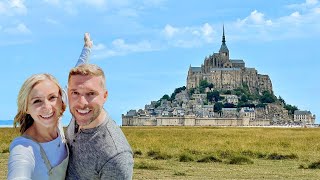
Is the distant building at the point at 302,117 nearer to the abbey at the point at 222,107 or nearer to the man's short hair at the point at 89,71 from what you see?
the abbey at the point at 222,107

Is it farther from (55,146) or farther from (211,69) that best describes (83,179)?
(211,69)

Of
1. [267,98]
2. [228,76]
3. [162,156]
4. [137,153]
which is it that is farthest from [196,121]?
[162,156]

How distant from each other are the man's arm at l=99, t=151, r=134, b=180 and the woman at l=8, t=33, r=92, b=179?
223mm

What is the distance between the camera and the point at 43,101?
2609 millimetres

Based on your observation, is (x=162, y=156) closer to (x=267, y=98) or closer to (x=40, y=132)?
(x=40, y=132)

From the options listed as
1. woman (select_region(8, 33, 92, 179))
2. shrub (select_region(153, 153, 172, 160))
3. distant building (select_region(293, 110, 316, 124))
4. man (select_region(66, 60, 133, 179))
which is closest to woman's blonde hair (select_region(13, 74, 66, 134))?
woman (select_region(8, 33, 92, 179))

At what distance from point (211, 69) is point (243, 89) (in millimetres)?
12348

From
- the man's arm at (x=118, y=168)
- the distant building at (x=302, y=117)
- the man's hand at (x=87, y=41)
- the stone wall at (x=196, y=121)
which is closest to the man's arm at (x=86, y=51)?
the man's hand at (x=87, y=41)

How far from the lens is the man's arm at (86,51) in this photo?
10.5ft

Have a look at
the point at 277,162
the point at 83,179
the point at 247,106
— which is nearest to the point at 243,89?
the point at 247,106

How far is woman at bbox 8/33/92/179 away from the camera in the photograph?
2531mm

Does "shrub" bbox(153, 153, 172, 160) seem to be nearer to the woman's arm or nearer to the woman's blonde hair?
the woman's blonde hair

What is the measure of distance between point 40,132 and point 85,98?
27cm

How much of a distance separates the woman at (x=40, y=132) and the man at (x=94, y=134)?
7cm
